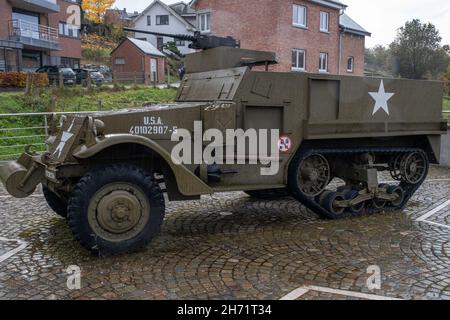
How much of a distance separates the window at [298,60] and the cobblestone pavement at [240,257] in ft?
66.8

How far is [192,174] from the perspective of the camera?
552cm

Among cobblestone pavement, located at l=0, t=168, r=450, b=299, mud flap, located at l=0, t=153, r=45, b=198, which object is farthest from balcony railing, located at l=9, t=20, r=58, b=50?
mud flap, located at l=0, t=153, r=45, b=198

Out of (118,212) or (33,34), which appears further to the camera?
(33,34)

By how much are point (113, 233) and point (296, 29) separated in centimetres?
2320

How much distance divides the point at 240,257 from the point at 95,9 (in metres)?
50.5

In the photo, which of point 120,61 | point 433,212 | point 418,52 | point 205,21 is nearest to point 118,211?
point 433,212

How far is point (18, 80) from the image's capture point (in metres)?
22.4

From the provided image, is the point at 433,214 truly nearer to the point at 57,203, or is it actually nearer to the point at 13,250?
the point at 57,203

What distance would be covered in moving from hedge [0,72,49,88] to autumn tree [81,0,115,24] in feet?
97.5

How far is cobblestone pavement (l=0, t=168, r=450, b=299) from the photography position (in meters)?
4.44

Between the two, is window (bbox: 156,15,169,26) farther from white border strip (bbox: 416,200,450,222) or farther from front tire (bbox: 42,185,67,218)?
front tire (bbox: 42,185,67,218)
